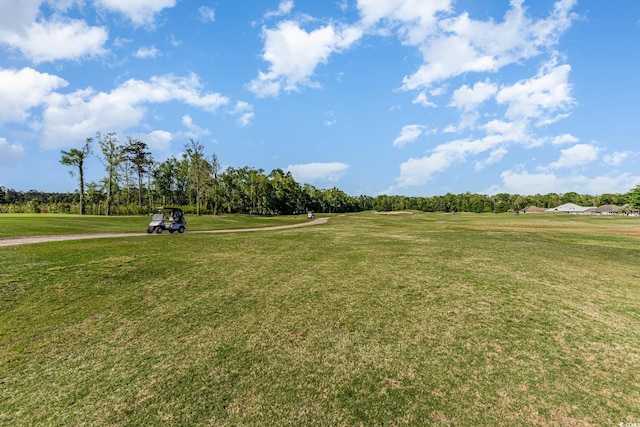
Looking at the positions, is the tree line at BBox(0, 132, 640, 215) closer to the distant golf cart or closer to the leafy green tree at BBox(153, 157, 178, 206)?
the leafy green tree at BBox(153, 157, 178, 206)

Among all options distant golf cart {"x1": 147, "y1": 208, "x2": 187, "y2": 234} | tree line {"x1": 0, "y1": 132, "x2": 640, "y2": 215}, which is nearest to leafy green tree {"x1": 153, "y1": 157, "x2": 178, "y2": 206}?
tree line {"x1": 0, "y1": 132, "x2": 640, "y2": 215}

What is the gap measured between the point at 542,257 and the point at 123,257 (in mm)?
21819

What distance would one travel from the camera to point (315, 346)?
21.5ft

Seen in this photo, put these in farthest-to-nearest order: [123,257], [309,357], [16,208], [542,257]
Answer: [16,208]
[542,257]
[123,257]
[309,357]

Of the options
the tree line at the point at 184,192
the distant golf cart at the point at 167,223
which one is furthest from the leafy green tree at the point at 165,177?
the distant golf cart at the point at 167,223

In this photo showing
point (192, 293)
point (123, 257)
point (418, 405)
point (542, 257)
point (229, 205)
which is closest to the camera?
point (418, 405)

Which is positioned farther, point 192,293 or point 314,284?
point 314,284

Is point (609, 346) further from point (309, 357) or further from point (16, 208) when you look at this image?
point (16, 208)

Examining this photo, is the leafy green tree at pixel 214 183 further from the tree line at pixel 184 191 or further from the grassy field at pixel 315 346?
the grassy field at pixel 315 346

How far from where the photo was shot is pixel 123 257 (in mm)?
14008

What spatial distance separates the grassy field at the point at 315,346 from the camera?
472 centimetres

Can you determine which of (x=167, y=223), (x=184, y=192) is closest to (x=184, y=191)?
(x=184, y=192)

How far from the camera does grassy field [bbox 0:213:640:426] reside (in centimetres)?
472

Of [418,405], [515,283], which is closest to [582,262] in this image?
[515,283]
